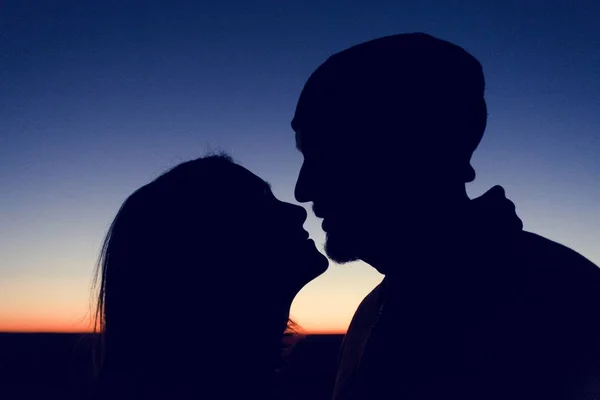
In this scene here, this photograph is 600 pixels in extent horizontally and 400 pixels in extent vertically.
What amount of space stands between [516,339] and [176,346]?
1539 mm

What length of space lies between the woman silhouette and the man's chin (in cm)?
13

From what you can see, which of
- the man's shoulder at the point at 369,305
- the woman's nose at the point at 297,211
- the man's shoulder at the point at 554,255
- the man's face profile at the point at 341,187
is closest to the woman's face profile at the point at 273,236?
the woman's nose at the point at 297,211

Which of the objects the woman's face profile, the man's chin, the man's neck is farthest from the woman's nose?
the man's neck

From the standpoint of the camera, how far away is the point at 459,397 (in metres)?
2.02

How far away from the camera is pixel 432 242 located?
2340 millimetres

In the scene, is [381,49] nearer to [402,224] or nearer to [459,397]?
[402,224]

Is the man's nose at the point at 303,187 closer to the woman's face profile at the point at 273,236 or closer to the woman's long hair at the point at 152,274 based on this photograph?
the woman's face profile at the point at 273,236

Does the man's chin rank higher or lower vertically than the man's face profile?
lower

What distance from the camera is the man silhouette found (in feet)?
6.57

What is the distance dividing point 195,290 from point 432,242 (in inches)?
47.1

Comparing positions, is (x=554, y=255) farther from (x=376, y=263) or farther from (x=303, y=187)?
(x=303, y=187)

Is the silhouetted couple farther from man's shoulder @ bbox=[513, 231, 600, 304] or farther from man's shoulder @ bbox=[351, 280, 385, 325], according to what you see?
man's shoulder @ bbox=[351, 280, 385, 325]

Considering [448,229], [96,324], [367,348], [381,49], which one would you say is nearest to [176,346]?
[96,324]

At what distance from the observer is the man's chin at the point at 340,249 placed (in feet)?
9.20
